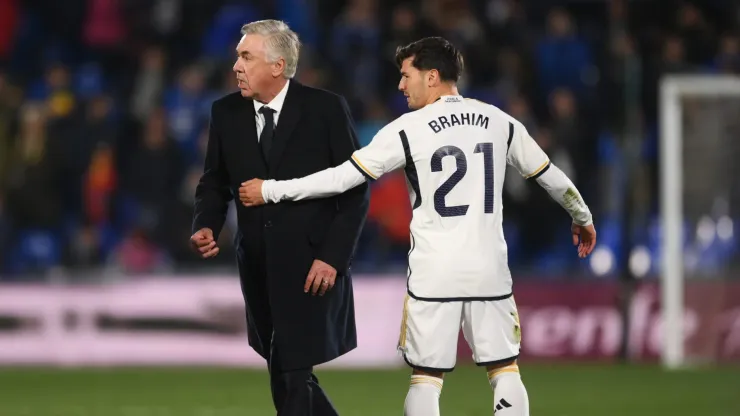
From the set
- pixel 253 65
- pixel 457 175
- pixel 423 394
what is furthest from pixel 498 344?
pixel 253 65

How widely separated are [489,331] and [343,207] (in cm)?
89

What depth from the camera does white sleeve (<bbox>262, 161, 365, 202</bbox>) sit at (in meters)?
6.01

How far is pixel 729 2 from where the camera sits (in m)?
15.9

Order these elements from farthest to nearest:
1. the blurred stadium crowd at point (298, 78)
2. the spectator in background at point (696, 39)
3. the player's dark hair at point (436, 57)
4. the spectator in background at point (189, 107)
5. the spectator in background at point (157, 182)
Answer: the spectator in background at point (696, 39)
the spectator in background at point (189, 107)
the blurred stadium crowd at point (298, 78)
the spectator in background at point (157, 182)
the player's dark hair at point (436, 57)

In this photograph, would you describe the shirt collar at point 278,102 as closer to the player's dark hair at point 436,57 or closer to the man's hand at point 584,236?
the player's dark hair at point 436,57

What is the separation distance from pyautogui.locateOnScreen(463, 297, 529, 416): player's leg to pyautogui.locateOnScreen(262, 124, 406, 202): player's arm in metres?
0.68

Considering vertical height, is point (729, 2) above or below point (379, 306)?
above

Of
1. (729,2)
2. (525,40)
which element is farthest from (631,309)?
(729,2)

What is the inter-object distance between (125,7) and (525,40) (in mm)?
4403

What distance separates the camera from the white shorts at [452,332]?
5934mm

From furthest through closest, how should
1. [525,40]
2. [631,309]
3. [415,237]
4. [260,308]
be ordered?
[525,40]
[631,309]
[260,308]
[415,237]

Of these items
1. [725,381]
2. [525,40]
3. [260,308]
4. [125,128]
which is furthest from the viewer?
[525,40]

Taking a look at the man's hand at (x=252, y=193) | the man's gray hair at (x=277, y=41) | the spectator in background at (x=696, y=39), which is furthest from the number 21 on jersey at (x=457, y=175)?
the spectator in background at (x=696, y=39)

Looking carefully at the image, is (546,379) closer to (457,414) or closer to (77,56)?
(457,414)
